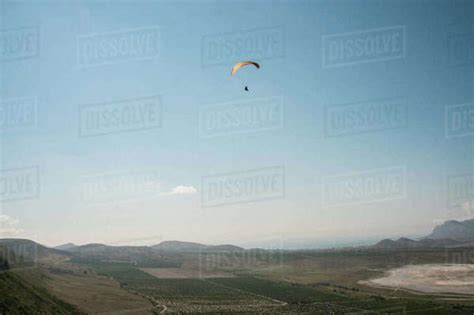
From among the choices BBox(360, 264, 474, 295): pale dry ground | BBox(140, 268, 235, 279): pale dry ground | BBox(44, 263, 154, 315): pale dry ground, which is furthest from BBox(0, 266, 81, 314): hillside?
BBox(360, 264, 474, 295): pale dry ground

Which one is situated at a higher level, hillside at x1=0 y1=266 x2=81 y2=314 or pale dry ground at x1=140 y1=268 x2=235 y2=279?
hillside at x1=0 y1=266 x2=81 y2=314

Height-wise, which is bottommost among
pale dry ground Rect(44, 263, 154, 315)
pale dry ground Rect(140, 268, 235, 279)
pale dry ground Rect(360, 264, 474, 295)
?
pale dry ground Rect(140, 268, 235, 279)

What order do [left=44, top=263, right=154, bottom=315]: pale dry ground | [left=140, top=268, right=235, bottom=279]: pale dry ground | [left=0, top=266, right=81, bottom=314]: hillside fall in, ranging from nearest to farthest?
[left=0, top=266, right=81, bottom=314]: hillside → [left=44, top=263, right=154, bottom=315]: pale dry ground → [left=140, top=268, right=235, bottom=279]: pale dry ground

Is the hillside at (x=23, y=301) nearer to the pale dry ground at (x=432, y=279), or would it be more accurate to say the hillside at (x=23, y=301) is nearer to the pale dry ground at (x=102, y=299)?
the pale dry ground at (x=102, y=299)

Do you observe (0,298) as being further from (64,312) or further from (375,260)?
(375,260)

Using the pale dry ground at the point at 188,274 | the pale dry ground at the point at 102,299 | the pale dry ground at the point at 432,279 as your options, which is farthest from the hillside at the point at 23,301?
the pale dry ground at the point at 432,279

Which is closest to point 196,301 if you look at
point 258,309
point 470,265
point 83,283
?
point 258,309

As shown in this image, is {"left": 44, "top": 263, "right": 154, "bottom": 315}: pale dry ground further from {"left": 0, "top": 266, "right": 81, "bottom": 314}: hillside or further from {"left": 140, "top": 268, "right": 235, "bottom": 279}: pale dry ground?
{"left": 140, "top": 268, "right": 235, "bottom": 279}: pale dry ground

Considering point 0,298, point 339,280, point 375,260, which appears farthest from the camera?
point 375,260
